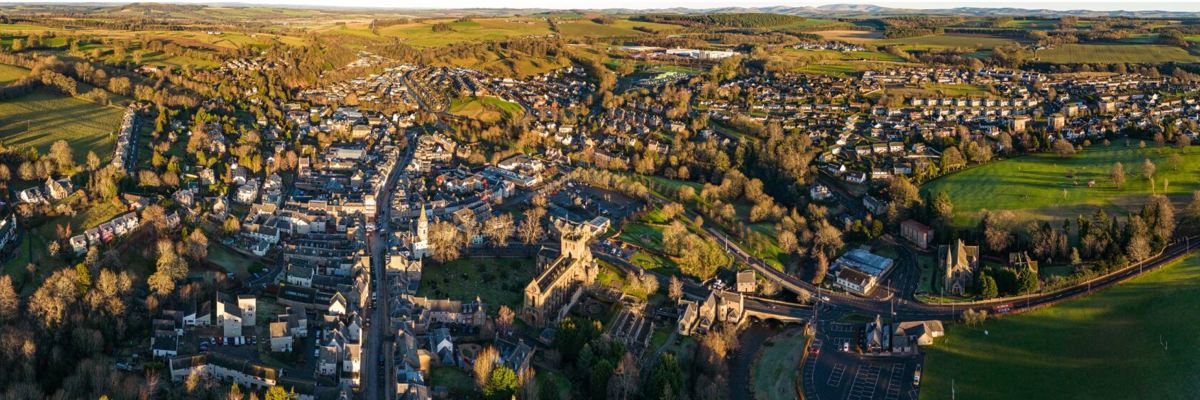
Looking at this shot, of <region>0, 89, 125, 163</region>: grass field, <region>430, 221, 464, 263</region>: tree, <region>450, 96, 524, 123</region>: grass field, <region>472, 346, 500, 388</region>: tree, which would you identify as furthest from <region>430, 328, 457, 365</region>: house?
<region>450, 96, 524, 123</region>: grass field

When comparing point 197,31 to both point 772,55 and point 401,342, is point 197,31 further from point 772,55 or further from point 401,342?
point 401,342

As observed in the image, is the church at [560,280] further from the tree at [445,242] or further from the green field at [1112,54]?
the green field at [1112,54]

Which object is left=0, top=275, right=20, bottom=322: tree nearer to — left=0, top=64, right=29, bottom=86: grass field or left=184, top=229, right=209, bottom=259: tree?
left=184, top=229, right=209, bottom=259: tree

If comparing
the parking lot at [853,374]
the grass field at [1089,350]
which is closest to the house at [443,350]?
the parking lot at [853,374]

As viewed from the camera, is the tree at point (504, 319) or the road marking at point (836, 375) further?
the tree at point (504, 319)

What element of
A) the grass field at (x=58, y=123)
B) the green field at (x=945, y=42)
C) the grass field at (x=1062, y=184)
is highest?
the green field at (x=945, y=42)

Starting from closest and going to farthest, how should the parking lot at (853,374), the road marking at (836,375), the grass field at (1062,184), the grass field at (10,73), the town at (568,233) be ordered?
the parking lot at (853,374) < the town at (568,233) < the road marking at (836,375) < the grass field at (1062,184) < the grass field at (10,73)
